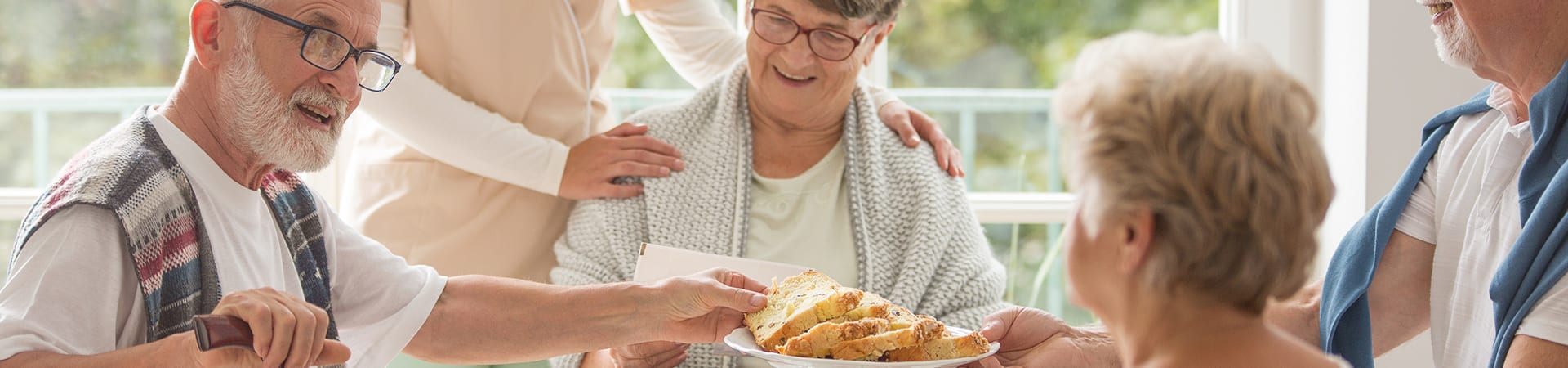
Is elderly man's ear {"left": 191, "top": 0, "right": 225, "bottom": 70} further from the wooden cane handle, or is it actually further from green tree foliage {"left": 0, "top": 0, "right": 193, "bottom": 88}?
green tree foliage {"left": 0, "top": 0, "right": 193, "bottom": 88}

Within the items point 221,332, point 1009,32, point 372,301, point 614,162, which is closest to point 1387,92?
point 1009,32

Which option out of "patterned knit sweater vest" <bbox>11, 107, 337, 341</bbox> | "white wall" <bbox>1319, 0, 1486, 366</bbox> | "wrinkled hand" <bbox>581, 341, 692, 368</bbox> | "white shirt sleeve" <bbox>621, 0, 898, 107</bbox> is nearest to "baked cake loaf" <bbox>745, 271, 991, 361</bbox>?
"wrinkled hand" <bbox>581, 341, 692, 368</bbox>

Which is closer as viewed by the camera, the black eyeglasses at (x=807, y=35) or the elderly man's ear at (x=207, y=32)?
the elderly man's ear at (x=207, y=32)

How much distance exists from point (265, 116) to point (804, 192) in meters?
1.03

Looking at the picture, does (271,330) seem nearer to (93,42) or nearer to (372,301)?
(372,301)

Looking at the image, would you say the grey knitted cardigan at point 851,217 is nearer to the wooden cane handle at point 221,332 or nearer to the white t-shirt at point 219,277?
the white t-shirt at point 219,277

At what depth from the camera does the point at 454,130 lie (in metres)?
2.32

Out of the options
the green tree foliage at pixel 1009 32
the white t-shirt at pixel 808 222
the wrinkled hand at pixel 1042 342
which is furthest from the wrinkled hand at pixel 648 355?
the green tree foliage at pixel 1009 32

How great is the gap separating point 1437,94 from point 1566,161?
4.21ft

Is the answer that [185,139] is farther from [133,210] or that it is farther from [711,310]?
[711,310]

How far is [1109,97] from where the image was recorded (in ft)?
3.54

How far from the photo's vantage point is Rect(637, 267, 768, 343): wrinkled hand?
72.8 inches

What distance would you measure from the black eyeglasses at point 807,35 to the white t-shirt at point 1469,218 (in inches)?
37.7

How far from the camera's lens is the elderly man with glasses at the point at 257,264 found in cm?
136
